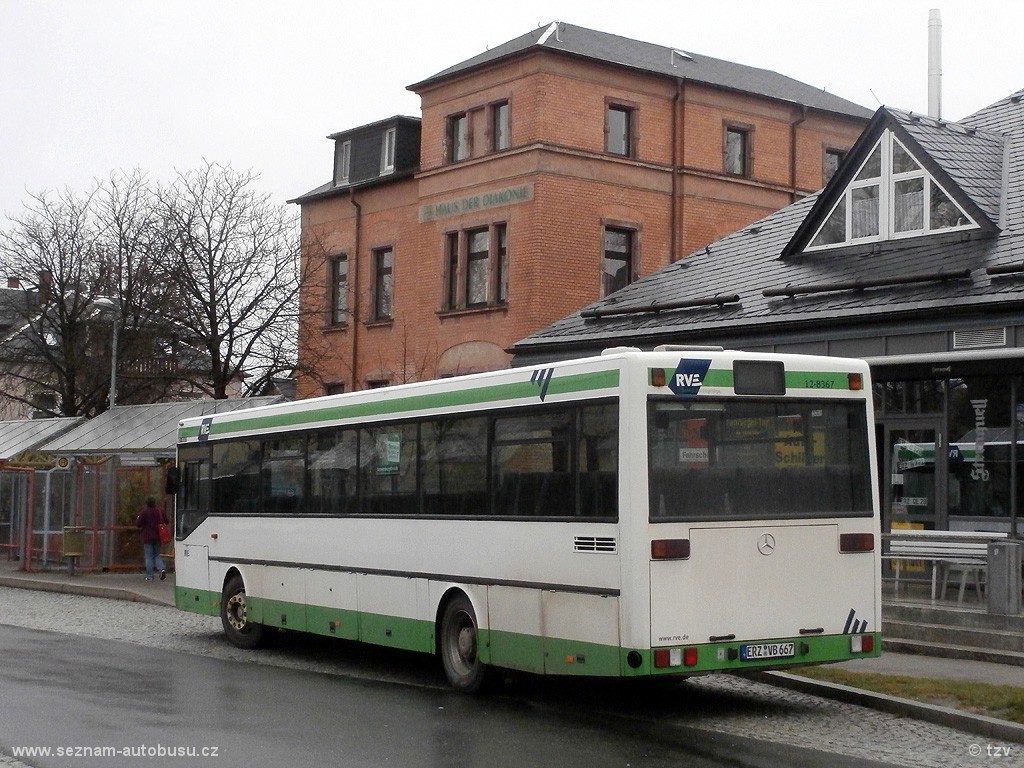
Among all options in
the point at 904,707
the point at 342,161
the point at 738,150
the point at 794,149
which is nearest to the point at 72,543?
the point at 342,161

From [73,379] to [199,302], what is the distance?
7.92 m

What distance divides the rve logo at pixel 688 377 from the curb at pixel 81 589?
14936 millimetres

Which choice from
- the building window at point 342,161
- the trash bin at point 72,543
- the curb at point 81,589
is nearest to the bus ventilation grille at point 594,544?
the curb at point 81,589

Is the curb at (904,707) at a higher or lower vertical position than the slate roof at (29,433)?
lower

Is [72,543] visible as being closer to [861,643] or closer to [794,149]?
[794,149]

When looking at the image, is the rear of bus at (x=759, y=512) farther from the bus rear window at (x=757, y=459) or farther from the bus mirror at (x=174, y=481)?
the bus mirror at (x=174, y=481)

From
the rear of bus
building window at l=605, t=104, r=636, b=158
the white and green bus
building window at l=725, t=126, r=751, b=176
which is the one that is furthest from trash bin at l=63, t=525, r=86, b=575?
the rear of bus

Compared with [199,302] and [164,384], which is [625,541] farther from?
[164,384]

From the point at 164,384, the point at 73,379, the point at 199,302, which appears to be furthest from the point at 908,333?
the point at 73,379

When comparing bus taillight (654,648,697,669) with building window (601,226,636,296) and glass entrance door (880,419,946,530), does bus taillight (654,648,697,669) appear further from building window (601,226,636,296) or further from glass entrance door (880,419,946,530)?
building window (601,226,636,296)

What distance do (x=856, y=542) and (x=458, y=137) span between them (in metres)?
26.1

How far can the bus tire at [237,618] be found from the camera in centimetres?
1725

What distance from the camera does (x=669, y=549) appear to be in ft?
35.7

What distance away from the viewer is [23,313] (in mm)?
45156
